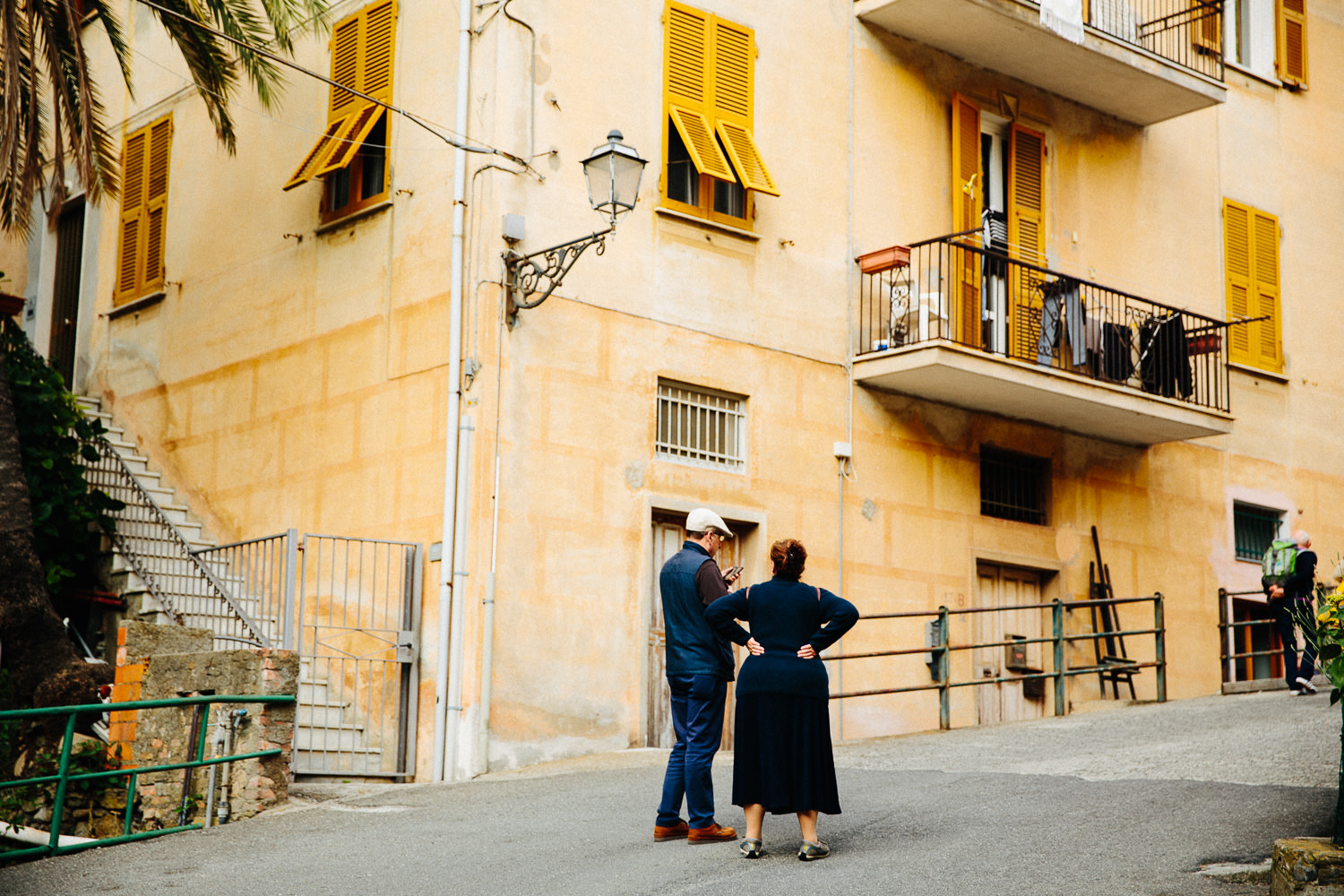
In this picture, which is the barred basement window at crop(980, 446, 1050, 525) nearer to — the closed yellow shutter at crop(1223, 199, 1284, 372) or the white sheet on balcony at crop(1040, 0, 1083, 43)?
the closed yellow shutter at crop(1223, 199, 1284, 372)

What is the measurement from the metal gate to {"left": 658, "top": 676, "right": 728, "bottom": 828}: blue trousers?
15.5ft

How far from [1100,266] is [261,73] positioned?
940cm

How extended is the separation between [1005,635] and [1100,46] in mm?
6310

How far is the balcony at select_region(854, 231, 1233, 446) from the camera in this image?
1602cm

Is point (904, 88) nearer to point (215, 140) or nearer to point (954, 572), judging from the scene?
point (954, 572)

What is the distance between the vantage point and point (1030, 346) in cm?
1695

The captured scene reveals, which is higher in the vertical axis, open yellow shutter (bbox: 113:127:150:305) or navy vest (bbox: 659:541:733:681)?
open yellow shutter (bbox: 113:127:150:305)

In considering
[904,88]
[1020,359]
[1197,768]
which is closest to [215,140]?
[904,88]

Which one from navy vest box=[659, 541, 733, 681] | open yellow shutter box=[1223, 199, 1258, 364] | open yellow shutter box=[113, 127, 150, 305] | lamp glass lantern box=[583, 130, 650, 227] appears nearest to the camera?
navy vest box=[659, 541, 733, 681]

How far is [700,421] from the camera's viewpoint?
49.8 feet

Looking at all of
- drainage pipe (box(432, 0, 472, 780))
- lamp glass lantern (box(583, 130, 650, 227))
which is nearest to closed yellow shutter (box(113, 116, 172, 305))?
drainage pipe (box(432, 0, 472, 780))

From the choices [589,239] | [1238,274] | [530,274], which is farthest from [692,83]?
[1238,274]

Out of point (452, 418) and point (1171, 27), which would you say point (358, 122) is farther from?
point (1171, 27)

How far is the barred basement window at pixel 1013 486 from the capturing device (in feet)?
57.0
